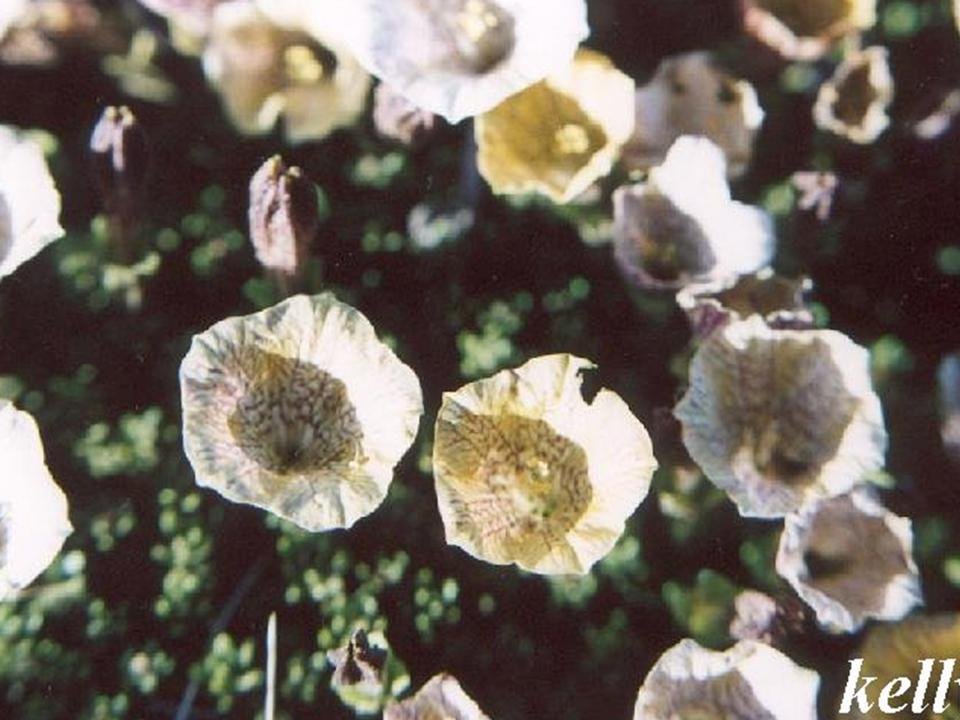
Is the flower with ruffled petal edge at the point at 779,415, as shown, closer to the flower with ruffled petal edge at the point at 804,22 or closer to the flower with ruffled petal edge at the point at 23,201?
the flower with ruffled petal edge at the point at 804,22

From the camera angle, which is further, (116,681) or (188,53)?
(188,53)

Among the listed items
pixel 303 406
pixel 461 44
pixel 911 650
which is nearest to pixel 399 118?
pixel 461 44

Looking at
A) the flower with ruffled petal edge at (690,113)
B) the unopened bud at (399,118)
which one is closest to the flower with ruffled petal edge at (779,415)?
the flower with ruffled petal edge at (690,113)

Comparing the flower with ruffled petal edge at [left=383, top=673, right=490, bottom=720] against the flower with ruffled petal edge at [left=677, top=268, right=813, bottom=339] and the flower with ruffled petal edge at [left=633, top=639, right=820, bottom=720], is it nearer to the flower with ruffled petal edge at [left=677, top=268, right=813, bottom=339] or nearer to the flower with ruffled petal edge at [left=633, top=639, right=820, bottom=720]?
the flower with ruffled petal edge at [left=633, top=639, right=820, bottom=720]

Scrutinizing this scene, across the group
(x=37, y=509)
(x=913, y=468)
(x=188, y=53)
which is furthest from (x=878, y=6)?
(x=37, y=509)

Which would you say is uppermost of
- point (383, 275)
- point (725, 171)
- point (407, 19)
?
point (407, 19)

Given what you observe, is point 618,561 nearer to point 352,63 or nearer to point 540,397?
point 540,397
